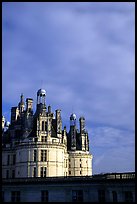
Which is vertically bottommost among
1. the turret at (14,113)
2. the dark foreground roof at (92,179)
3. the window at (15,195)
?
the window at (15,195)

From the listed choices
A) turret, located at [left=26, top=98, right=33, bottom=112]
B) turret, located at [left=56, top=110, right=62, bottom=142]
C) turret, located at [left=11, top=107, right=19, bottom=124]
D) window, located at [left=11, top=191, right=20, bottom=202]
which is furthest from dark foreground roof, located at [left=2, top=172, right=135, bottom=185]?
turret, located at [left=11, top=107, right=19, bottom=124]

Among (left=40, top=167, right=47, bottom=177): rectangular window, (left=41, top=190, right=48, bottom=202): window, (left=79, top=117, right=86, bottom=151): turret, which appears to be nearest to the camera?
(left=41, top=190, right=48, bottom=202): window

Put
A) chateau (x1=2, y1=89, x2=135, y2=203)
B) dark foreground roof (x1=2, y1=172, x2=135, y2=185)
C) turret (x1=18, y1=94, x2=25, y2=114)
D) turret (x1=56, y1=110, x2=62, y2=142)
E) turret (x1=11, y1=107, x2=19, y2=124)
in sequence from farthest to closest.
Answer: turret (x1=18, y1=94, x2=25, y2=114) → turret (x1=11, y1=107, x2=19, y2=124) → turret (x1=56, y1=110, x2=62, y2=142) → chateau (x1=2, y1=89, x2=135, y2=203) → dark foreground roof (x1=2, y1=172, x2=135, y2=185)

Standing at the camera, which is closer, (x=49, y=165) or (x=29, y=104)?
(x=49, y=165)

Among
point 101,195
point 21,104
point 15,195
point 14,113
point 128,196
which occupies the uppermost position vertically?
point 21,104

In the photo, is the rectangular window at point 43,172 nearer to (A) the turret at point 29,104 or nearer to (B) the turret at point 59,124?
(B) the turret at point 59,124

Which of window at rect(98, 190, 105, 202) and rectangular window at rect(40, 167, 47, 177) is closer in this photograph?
window at rect(98, 190, 105, 202)

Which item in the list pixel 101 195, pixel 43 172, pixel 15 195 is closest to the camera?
pixel 101 195

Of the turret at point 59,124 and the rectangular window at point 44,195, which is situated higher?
the turret at point 59,124

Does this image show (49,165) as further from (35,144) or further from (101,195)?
(101,195)

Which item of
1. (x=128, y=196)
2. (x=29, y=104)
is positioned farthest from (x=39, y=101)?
(x=128, y=196)

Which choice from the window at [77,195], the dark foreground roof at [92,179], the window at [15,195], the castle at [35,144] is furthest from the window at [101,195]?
the castle at [35,144]

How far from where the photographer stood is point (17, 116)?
50.0 meters

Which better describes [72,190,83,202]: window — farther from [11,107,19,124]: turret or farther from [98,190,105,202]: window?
[11,107,19,124]: turret
